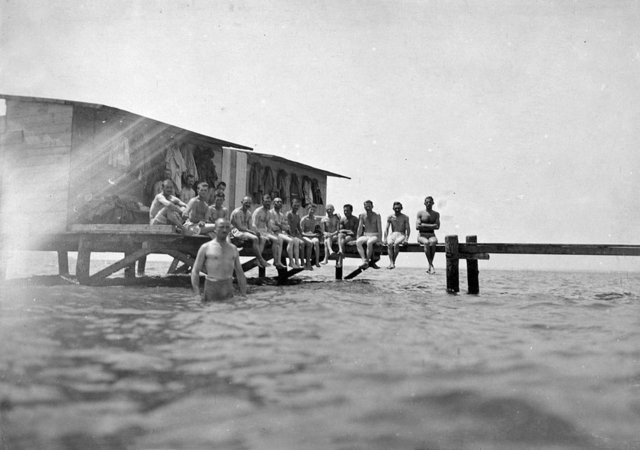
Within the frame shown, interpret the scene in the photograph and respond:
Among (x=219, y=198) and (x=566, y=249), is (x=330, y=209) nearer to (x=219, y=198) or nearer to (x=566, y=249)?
(x=219, y=198)

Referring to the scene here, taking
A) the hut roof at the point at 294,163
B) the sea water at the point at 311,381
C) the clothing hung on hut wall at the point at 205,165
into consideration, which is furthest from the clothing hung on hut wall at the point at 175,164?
the sea water at the point at 311,381

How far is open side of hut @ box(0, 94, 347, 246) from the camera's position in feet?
35.9

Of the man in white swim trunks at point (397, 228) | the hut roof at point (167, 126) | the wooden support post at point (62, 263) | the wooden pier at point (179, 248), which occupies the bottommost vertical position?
the wooden support post at point (62, 263)

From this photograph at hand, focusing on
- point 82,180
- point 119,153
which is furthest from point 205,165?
point 82,180

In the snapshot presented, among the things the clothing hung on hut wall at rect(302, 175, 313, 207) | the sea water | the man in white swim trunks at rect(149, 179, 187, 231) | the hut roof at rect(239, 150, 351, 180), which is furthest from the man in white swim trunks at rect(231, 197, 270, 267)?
the clothing hung on hut wall at rect(302, 175, 313, 207)

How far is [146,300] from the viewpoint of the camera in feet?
26.5

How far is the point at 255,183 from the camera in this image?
51.4ft

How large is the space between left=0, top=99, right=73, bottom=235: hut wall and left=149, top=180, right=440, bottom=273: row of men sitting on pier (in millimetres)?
2593

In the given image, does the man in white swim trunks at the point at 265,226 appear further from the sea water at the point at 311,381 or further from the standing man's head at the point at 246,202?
the sea water at the point at 311,381

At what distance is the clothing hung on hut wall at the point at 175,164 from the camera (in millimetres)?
13094

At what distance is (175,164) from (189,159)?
618 millimetres

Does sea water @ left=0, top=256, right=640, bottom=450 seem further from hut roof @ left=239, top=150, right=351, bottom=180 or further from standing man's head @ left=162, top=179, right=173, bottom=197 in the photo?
hut roof @ left=239, top=150, right=351, bottom=180

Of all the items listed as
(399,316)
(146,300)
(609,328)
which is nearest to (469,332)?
(399,316)

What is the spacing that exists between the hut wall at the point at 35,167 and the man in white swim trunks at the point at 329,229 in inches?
255
